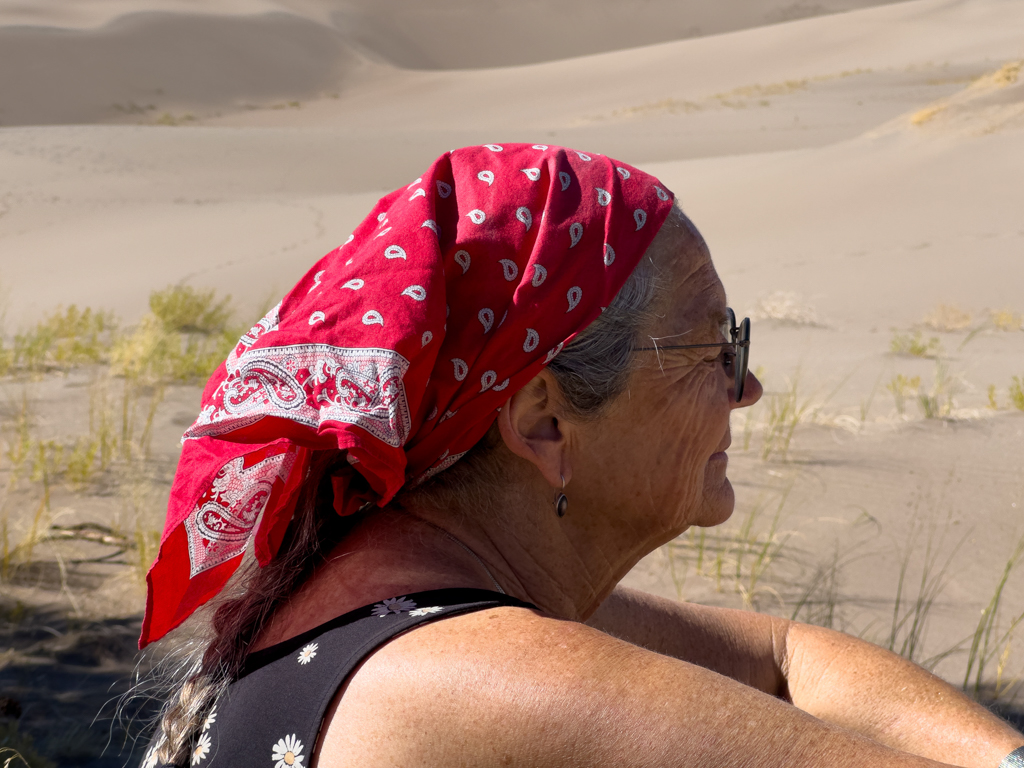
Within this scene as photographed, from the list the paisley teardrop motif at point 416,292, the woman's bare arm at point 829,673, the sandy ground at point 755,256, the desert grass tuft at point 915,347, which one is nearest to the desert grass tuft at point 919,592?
the sandy ground at point 755,256

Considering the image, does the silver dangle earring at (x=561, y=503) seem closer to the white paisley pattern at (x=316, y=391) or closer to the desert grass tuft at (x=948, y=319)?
the white paisley pattern at (x=316, y=391)

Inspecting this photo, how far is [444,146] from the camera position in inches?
1214

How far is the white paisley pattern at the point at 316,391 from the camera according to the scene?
1.39 m

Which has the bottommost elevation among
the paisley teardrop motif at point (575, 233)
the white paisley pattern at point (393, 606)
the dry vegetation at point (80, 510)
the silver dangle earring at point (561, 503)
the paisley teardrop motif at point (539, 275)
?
the dry vegetation at point (80, 510)

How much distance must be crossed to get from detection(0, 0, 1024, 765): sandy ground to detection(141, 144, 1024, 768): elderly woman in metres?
1.78

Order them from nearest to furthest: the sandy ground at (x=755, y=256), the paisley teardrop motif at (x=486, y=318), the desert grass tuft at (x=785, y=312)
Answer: the paisley teardrop motif at (x=486, y=318)
the sandy ground at (x=755, y=256)
the desert grass tuft at (x=785, y=312)

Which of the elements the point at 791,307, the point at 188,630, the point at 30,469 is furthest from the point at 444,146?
the point at 188,630

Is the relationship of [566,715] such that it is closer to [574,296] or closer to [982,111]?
[574,296]

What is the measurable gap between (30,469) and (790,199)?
1286 centimetres

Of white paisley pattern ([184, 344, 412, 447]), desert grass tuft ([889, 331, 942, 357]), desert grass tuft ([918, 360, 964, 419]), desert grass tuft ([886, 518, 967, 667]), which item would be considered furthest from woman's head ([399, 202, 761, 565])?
desert grass tuft ([889, 331, 942, 357])

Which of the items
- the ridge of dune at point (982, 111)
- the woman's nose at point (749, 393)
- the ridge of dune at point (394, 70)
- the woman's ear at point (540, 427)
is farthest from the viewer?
the ridge of dune at point (394, 70)

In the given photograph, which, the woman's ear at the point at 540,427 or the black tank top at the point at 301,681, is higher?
the woman's ear at the point at 540,427

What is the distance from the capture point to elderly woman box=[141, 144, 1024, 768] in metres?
1.18

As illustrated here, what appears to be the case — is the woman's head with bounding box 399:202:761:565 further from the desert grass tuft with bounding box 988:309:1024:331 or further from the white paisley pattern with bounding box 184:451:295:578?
the desert grass tuft with bounding box 988:309:1024:331
